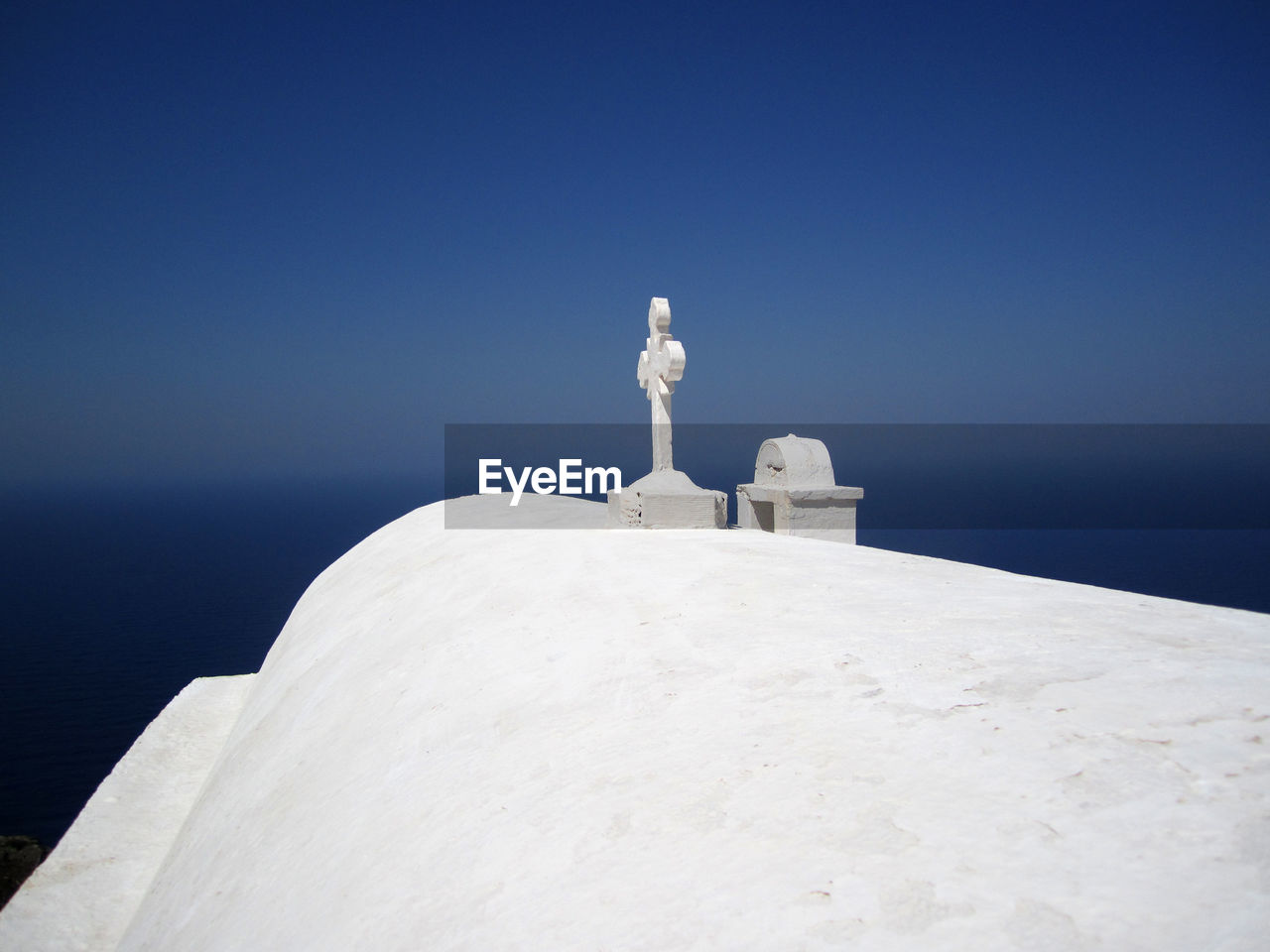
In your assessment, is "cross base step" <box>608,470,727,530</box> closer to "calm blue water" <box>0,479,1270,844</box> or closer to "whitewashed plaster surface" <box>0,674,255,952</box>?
"whitewashed plaster surface" <box>0,674,255,952</box>

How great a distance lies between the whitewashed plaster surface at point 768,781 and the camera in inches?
62.4

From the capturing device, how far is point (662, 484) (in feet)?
25.2

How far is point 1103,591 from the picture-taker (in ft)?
12.1

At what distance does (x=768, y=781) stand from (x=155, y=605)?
38024 millimetres

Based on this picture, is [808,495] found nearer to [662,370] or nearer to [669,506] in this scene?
[669,506]

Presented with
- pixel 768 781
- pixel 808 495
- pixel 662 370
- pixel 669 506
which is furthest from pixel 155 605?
pixel 768 781

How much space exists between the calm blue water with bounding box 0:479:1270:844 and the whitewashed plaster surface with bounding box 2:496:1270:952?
15.6 metres

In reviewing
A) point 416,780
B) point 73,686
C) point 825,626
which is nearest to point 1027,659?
point 825,626

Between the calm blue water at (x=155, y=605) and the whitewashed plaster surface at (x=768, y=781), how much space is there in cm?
1564

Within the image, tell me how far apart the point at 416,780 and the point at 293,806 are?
873 mm

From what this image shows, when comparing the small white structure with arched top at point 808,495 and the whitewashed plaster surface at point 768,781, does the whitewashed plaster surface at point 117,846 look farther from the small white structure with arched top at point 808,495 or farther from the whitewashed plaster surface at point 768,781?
the small white structure with arched top at point 808,495

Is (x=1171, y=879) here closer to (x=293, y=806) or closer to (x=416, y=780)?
(x=416, y=780)

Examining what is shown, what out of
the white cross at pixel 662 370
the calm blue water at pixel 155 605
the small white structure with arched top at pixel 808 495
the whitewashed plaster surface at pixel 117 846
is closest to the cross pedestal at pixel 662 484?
the white cross at pixel 662 370

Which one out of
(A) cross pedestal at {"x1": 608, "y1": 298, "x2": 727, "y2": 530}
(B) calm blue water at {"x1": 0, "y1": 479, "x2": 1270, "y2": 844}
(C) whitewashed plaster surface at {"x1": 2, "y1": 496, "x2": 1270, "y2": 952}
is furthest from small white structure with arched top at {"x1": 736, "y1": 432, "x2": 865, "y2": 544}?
(B) calm blue water at {"x1": 0, "y1": 479, "x2": 1270, "y2": 844}
